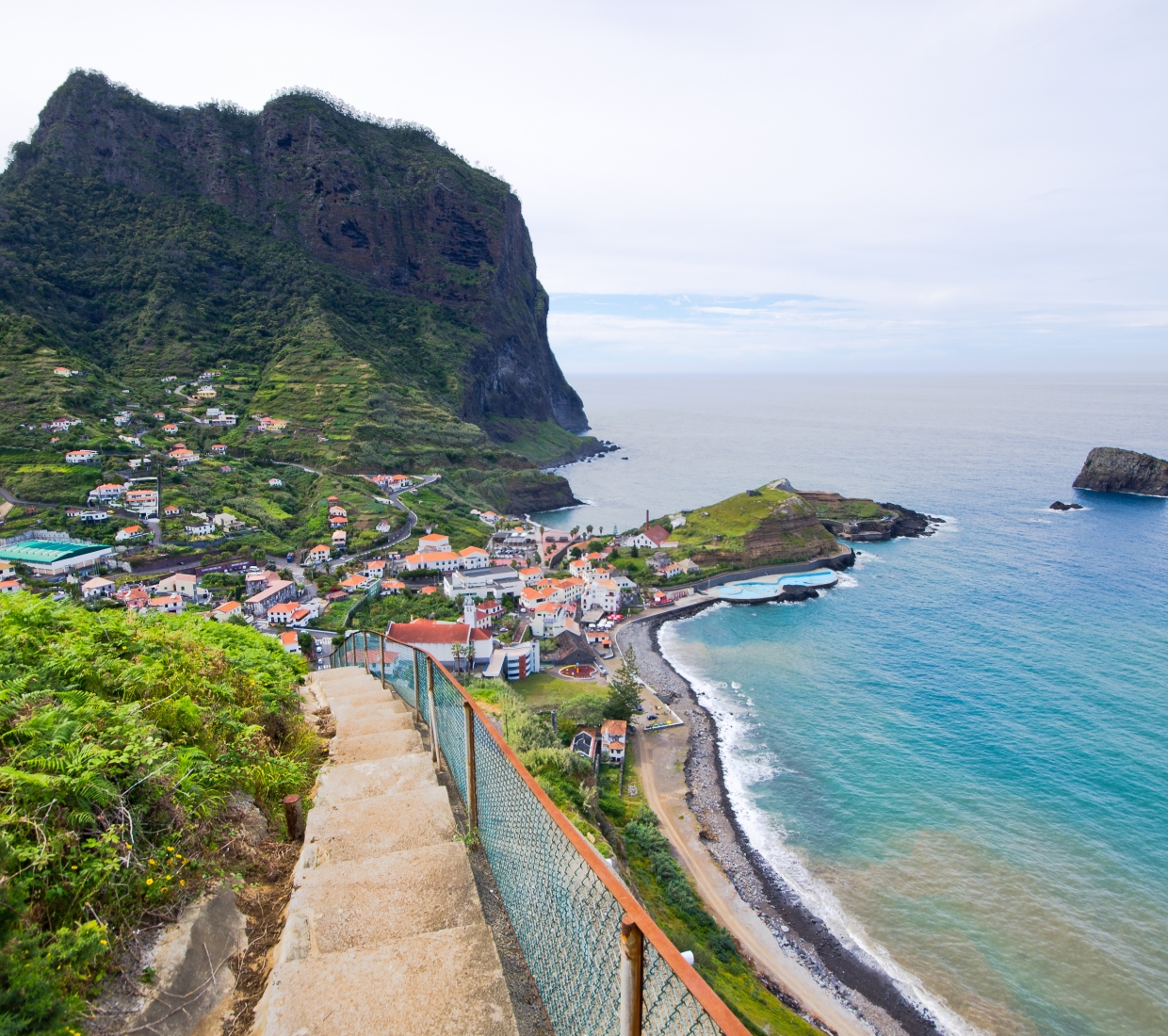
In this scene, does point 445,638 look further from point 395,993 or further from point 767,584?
point 395,993

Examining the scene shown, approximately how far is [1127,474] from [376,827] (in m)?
96.4

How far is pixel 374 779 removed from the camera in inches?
189

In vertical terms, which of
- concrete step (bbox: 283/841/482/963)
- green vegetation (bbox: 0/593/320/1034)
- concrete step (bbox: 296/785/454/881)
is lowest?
concrete step (bbox: 296/785/454/881)

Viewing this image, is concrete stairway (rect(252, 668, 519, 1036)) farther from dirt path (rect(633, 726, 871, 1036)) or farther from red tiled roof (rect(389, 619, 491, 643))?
red tiled roof (rect(389, 619, 491, 643))

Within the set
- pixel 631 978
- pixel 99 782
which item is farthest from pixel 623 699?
pixel 631 978

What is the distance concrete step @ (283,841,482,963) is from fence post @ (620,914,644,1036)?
1580 mm

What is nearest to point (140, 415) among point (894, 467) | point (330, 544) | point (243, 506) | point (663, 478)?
point (243, 506)

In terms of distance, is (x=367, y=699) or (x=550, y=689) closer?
(x=367, y=699)

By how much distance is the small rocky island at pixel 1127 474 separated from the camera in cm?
7469

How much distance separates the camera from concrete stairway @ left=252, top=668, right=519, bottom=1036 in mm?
2779

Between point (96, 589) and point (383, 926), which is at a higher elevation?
point (383, 926)

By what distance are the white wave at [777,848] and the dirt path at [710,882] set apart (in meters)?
1.77

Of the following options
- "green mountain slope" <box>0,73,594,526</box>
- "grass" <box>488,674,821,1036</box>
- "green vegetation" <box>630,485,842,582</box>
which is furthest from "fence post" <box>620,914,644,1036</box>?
"green mountain slope" <box>0,73,594,526</box>

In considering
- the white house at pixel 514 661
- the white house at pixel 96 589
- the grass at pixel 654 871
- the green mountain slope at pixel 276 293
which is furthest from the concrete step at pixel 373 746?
the green mountain slope at pixel 276 293
